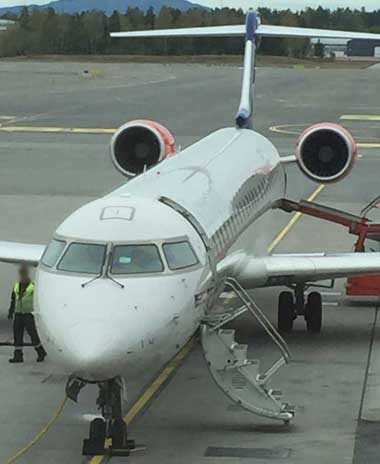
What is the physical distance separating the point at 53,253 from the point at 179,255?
1.42 metres

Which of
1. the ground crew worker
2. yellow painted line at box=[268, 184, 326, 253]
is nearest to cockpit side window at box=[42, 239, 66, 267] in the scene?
the ground crew worker

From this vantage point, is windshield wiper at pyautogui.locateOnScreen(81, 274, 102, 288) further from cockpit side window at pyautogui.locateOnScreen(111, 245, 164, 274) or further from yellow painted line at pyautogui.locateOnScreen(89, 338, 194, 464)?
yellow painted line at pyautogui.locateOnScreen(89, 338, 194, 464)

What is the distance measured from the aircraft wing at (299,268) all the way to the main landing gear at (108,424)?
15.6 ft

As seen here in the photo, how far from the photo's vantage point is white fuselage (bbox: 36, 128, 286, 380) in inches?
474

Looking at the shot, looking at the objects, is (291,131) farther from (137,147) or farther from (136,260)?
(136,260)

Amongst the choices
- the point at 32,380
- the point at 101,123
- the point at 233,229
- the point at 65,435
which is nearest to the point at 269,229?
the point at 233,229

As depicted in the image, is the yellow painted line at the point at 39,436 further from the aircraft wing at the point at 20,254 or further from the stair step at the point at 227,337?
the aircraft wing at the point at 20,254

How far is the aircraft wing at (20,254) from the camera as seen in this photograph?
59.9 feet

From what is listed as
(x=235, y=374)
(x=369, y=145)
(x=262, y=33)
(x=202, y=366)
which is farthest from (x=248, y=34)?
(x=369, y=145)

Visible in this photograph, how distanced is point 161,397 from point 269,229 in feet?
21.3

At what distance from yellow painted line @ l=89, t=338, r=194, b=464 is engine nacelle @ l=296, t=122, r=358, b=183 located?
5942 mm

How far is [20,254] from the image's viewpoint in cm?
1845

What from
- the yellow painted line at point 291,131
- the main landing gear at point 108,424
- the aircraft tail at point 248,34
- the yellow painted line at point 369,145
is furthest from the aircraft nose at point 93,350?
the yellow painted line at point 369,145

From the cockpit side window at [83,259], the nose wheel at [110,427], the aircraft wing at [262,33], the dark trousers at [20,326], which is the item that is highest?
the aircraft wing at [262,33]
